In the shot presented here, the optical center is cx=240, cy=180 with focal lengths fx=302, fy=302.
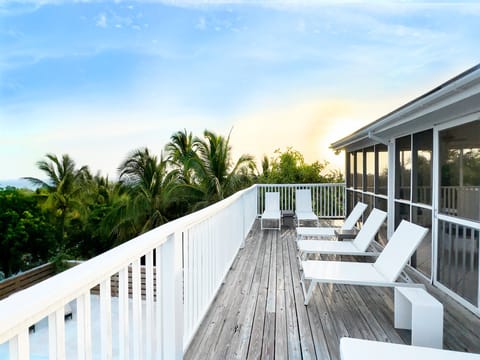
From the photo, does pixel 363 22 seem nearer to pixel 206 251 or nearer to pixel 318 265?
pixel 318 265

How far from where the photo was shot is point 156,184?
1271cm

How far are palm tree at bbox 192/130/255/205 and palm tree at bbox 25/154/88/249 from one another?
29.6ft

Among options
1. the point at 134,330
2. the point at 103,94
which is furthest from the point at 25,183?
the point at 134,330

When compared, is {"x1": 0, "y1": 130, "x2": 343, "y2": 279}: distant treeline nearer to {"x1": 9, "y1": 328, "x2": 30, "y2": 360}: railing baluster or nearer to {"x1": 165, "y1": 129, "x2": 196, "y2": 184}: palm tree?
{"x1": 165, "y1": 129, "x2": 196, "y2": 184}: palm tree

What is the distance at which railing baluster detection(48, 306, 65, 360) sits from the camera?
3.17 feet

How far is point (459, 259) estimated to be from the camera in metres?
3.50

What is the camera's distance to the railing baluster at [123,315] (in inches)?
54.9

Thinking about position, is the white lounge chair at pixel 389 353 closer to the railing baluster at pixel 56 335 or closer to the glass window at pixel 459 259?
the railing baluster at pixel 56 335

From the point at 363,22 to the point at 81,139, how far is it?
18.7 metres

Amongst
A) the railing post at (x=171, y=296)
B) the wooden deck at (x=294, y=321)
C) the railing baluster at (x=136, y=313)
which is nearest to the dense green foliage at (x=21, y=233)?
the wooden deck at (x=294, y=321)

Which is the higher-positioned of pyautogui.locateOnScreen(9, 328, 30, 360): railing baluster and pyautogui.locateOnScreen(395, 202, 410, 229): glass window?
pyautogui.locateOnScreen(9, 328, 30, 360): railing baluster

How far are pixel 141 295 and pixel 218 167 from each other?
9.68m

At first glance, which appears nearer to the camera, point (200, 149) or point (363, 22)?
point (363, 22)

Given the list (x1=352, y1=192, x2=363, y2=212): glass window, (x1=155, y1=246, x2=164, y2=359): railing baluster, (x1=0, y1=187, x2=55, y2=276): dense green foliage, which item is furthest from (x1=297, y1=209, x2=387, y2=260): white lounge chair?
(x1=0, y1=187, x2=55, y2=276): dense green foliage
